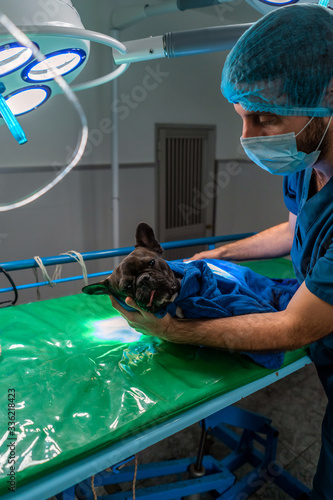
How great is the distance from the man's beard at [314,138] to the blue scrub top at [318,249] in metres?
0.11

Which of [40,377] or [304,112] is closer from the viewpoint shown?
[304,112]

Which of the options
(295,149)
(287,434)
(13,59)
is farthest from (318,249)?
(287,434)

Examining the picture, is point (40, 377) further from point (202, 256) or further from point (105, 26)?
point (105, 26)

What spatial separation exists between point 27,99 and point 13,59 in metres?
0.20

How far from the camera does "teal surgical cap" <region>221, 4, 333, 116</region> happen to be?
2.87 ft

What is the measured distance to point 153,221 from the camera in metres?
3.58

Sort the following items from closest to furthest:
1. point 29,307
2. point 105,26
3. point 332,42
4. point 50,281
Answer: point 332,42 < point 29,307 < point 50,281 < point 105,26

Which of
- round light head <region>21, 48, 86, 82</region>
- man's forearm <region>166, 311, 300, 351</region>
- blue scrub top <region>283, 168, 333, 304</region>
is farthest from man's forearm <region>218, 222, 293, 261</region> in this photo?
round light head <region>21, 48, 86, 82</region>

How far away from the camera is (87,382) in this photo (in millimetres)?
1074

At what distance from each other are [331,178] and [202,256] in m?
0.85

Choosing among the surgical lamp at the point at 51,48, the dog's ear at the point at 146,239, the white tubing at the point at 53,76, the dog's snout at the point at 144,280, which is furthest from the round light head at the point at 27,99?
the dog's snout at the point at 144,280

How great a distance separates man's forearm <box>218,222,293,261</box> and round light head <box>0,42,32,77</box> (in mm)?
1235

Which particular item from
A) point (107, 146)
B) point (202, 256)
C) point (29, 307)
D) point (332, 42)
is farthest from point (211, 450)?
point (107, 146)

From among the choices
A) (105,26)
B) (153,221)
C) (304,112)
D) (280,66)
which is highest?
(105,26)
